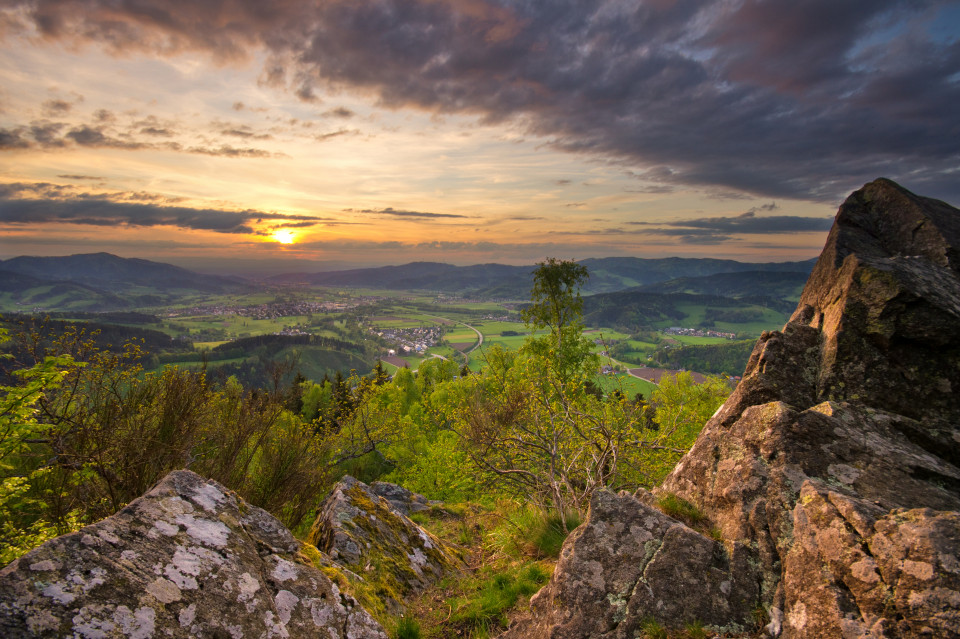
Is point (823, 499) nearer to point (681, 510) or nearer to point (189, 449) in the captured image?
point (681, 510)

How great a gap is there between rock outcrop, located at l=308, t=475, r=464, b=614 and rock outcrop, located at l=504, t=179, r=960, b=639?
2954mm

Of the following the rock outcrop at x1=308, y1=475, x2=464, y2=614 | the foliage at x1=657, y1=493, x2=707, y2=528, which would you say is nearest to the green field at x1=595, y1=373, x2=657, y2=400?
the foliage at x1=657, y1=493, x2=707, y2=528

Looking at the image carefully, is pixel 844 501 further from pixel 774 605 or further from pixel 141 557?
pixel 141 557

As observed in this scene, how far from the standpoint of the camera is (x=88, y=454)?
7.64 metres

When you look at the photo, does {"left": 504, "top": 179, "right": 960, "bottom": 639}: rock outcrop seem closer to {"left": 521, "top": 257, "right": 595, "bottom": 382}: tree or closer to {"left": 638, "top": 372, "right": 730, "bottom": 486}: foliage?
{"left": 638, "top": 372, "right": 730, "bottom": 486}: foliage

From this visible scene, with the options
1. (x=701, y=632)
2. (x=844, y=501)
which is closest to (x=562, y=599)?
(x=701, y=632)

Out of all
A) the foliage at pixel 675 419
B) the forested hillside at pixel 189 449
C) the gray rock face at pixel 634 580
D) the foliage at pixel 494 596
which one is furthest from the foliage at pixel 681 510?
the foliage at pixel 494 596

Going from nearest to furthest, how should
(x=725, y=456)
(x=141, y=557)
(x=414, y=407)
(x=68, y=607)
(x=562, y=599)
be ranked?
(x=68, y=607) < (x=141, y=557) < (x=562, y=599) < (x=725, y=456) < (x=414, y=407)

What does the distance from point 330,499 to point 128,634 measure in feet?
20.7

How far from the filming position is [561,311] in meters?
24.9

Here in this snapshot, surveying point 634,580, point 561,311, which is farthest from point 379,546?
point 561,311

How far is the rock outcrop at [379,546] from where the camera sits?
775 centimetres

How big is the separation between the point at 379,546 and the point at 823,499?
26.0 ft

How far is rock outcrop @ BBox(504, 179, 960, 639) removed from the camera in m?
3.97
